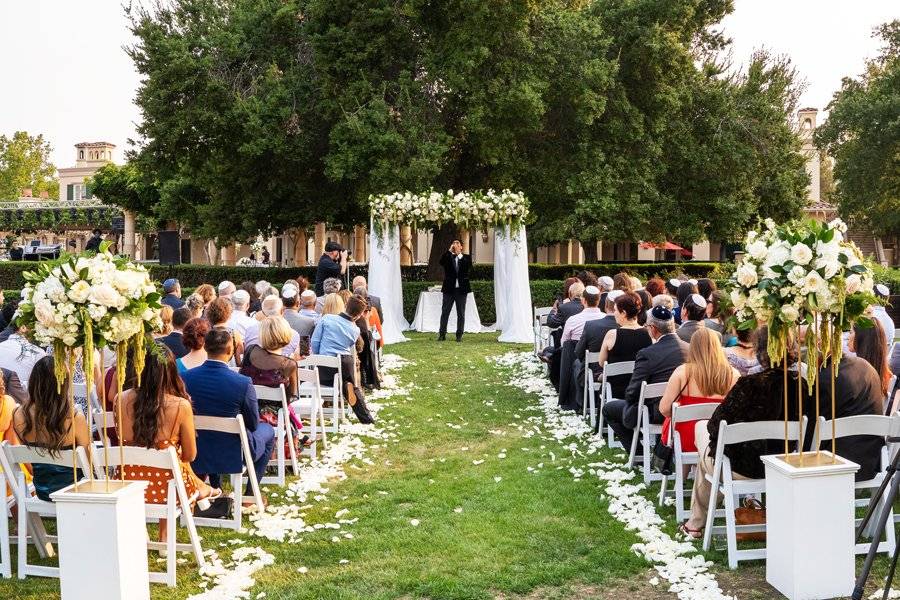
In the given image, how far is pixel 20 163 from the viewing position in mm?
80250

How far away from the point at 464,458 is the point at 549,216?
15.7 meters

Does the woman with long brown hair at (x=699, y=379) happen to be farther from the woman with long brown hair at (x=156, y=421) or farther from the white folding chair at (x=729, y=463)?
the woman with long brown hair at (x=156, y=421)

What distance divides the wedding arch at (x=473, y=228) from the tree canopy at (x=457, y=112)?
2245 mm

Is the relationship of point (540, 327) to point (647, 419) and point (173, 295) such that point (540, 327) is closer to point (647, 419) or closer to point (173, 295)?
point (173, 295)

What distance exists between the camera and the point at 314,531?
20.1 feet

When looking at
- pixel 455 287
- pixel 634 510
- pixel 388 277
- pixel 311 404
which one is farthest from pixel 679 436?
pixel 388 277

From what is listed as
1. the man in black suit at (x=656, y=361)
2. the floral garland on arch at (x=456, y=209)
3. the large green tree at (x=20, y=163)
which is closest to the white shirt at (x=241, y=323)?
the man in black suit at (x=656, y=361)

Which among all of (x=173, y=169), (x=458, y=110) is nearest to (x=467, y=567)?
(x=458, y=110)

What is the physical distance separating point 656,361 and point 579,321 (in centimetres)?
318

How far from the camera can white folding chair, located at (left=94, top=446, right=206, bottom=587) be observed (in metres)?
A: 4.86

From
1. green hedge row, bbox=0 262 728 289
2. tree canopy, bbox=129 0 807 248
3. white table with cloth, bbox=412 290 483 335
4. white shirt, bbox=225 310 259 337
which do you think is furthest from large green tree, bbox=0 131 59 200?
white shirt, bbox=225 310 259 337

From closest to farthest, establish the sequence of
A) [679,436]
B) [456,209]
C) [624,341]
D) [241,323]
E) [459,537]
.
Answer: [459,537] → [679,436] → [624,341] → [241,323] → [456,209]

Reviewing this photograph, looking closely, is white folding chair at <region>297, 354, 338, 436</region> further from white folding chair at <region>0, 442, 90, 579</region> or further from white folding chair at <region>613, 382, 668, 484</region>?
white folding chair at <region>0, 442, 90, 579</region>

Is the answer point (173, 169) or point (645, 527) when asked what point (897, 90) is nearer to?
point (173, 169)
